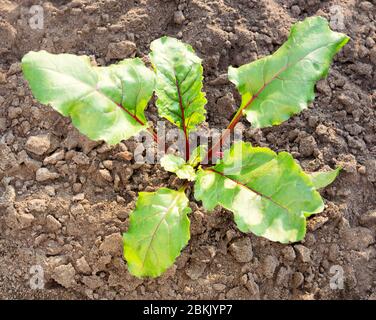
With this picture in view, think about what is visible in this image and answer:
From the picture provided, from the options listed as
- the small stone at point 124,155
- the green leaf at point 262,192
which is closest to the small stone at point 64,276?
the small stone at point 124,155

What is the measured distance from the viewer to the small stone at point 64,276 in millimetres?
2199

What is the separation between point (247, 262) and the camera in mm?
2254

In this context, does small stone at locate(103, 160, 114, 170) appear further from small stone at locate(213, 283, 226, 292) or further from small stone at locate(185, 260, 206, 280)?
small stone at locate(213, 283, 226, 292)

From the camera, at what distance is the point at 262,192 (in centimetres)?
200

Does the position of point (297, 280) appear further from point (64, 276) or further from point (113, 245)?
point (64, 276)

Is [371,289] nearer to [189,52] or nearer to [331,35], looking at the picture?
[331,35]

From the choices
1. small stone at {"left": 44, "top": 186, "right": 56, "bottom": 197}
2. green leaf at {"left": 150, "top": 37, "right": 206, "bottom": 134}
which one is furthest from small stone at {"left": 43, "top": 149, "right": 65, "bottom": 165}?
green leaf at {"left": 150, "top": 37, "right": 206, "bottom": 134}

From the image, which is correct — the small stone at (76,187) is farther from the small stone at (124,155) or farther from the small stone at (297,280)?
the small stone at (297,280)

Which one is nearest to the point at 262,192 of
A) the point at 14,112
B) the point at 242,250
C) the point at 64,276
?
the point at 242,250

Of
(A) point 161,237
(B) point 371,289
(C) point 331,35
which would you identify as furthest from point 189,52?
(B) point 371,289

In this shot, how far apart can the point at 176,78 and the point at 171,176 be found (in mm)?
413

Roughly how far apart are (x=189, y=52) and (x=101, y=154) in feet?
1.85

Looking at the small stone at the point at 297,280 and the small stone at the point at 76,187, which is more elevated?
the small stone at the point at 76,187

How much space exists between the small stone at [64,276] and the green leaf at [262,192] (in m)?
0.60
